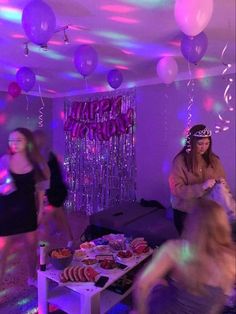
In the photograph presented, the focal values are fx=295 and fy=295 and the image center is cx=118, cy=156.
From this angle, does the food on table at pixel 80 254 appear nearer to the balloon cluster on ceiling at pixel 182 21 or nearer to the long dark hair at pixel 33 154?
the long dark hair at pixel 33 154

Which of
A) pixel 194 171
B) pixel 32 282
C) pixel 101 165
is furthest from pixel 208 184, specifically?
pixel 101 165

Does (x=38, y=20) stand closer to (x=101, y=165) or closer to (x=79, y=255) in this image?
(x=79, y=255)

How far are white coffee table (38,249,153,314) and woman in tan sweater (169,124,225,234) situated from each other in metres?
0.57

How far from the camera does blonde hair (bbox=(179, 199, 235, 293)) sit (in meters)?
1.18

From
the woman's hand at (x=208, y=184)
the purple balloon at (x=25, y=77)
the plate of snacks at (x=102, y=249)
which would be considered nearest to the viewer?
the woman's hand at (x=208, y=184)

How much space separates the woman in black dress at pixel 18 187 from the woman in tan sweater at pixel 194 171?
1.08 meters

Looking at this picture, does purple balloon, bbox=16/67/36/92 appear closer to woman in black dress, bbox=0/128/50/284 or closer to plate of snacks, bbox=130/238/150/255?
woman in black dress, bbox=0/128/50/284

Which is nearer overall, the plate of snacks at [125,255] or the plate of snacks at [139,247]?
the plate of snacks at [125,255]

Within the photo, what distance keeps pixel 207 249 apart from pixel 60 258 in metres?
1.11

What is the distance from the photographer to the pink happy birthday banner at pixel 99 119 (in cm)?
419

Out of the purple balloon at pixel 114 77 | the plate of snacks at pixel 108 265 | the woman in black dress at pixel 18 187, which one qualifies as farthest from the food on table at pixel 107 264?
the purple balloon at pixel 114 77

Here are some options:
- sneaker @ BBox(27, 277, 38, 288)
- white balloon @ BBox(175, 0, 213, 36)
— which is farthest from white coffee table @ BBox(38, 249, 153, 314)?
white balloon @ BBox(175, 0, 213, 36)

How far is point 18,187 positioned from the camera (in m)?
2.25

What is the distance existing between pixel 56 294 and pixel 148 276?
1063mm
